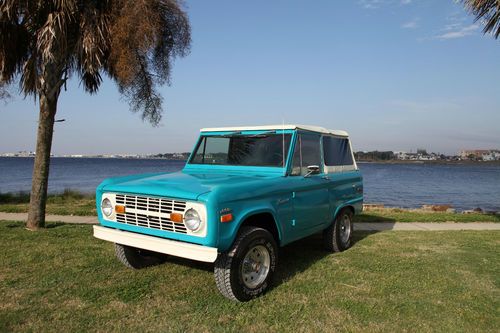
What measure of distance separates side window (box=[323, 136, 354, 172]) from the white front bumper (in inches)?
117

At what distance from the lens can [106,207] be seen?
477 cm

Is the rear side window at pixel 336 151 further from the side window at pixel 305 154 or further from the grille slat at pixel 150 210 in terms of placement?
the grille slat at pixel 150 210

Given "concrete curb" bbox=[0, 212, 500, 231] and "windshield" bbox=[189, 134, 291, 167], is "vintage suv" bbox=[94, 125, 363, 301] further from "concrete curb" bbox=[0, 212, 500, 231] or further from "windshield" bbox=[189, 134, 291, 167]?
"concrete curb" bbox=[0, 212, 500, 231]

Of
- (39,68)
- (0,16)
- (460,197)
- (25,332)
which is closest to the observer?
(25,332)

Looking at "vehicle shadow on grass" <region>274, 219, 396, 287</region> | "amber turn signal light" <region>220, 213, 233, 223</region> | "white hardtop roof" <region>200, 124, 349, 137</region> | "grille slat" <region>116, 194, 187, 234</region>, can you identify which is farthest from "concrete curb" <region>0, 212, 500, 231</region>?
"amber turn signal light" <region>220, 213, 233, 223</region>

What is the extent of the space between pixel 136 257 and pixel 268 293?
195 cm

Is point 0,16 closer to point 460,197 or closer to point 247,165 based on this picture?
point 247,165

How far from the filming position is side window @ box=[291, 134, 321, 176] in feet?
17.6

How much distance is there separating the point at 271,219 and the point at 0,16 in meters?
6.07

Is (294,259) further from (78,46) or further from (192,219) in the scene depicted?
(78,46)

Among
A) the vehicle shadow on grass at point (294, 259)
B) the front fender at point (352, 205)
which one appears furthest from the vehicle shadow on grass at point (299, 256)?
the front fender at point (352, 205)

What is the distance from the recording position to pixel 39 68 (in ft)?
25.2

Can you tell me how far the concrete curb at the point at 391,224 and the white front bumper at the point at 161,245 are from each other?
16.5 feet

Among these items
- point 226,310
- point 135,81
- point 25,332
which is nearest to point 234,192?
point 226,310
